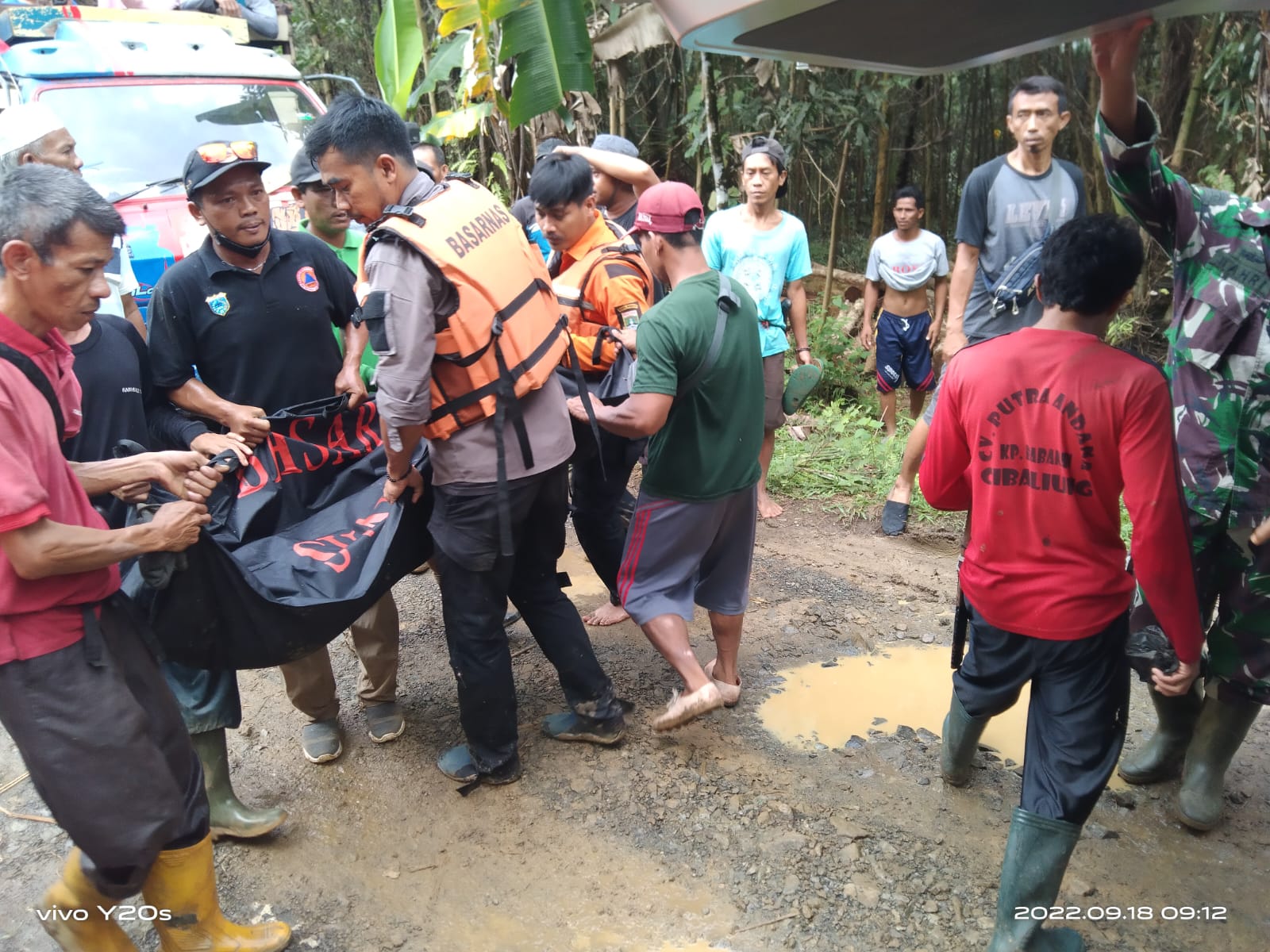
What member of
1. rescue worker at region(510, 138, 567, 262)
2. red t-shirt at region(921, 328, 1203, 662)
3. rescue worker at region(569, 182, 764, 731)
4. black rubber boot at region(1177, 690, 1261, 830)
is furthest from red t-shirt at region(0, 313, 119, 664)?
black rubber boot at region(1177, 690, 1261, 830)

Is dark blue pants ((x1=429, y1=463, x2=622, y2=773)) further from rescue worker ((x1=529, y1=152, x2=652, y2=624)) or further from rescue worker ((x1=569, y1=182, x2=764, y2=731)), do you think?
rescue worker ((x1=529, y1=152, x2=652, y2=624))

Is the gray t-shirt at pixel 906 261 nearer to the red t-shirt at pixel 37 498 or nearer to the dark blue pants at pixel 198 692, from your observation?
the dark blue pants at pixel 198 692

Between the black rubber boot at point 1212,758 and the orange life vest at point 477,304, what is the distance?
225 centimetres

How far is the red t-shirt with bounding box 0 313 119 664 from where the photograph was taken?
1.78m

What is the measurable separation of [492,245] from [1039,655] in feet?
6.12

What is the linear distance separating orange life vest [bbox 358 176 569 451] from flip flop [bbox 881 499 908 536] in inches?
107

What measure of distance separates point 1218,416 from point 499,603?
7.23 ft

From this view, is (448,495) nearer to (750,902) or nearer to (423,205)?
(423,205)

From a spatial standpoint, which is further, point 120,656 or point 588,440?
point 588,440

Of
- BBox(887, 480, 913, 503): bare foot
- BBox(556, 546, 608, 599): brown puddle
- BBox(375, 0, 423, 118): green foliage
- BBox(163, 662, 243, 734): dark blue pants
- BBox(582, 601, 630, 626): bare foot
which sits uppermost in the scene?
BBox(375, 0, 423, 118): green foliage

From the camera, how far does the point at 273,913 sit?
260 centimetres

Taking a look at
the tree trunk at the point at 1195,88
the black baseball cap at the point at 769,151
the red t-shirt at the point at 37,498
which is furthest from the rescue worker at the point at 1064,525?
the tree trunk at the point at 1195,88

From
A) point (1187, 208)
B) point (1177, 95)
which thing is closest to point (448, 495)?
point (1187, 208)

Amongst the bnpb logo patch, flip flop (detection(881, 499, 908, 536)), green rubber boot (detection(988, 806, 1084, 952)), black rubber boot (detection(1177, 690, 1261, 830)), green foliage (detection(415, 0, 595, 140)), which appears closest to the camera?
green rubber boot (detection(988, 806, 1084, 952))
